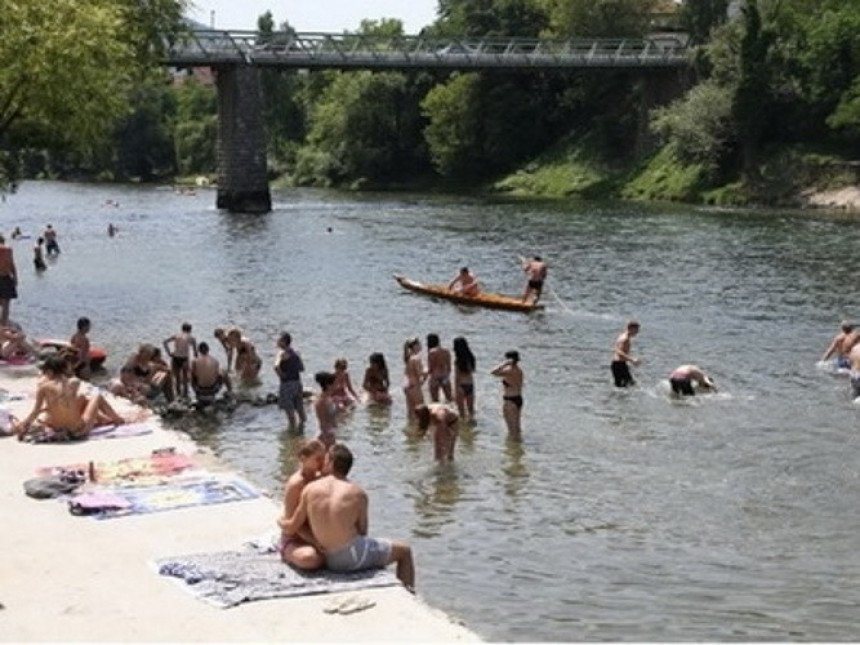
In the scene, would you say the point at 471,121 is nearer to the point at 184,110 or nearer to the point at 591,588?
the point at 184,110

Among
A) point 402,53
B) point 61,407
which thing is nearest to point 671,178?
point 402,53

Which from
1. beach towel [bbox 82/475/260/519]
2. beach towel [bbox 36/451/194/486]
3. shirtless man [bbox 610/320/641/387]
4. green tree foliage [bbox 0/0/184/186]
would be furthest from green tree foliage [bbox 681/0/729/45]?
beach towel [bbox 82/475/260/519]

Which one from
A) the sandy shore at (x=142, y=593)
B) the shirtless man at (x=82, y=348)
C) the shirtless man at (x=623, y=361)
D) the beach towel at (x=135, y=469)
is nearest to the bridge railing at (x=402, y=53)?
the shirtless man at (x=82, y=348)

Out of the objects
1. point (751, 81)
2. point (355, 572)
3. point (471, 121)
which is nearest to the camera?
point (355, 572)

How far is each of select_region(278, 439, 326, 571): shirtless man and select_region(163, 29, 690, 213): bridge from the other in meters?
69.1

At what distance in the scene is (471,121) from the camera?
108 m

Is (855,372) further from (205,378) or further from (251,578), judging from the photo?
(251,578)

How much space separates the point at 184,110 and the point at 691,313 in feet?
460

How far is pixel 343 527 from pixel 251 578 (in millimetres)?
909

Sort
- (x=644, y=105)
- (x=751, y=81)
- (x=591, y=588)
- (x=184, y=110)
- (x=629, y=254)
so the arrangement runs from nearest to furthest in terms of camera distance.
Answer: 1. (x=591, y=588)
2. (x=629, y=254)
3. (x=751, y=81)
4. (x=644, y=105)
5. (x=184, y=110)

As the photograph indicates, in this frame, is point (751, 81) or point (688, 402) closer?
point (688, 402)

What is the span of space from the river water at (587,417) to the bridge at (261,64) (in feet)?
82.2

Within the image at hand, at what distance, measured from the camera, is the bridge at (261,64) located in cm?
8475

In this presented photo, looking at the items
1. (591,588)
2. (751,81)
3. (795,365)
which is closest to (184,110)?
(751,81)
